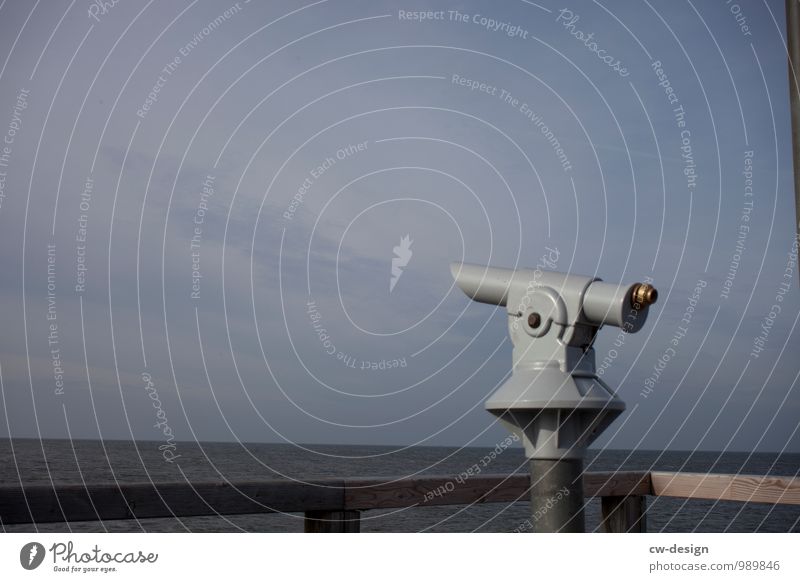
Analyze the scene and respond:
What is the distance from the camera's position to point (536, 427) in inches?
93.7

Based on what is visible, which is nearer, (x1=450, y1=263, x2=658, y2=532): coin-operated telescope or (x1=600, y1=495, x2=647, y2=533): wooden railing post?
(x1=450, y1=263, x2=658, y2=532): coin-operated telescope

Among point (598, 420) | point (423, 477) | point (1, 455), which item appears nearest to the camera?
point (598, 420)

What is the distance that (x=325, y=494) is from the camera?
3.70 metres

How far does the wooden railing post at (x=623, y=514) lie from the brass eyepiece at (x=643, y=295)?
326cm

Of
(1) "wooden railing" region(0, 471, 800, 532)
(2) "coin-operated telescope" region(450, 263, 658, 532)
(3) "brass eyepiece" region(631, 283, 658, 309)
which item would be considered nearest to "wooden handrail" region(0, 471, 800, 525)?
(1) "wooden railing" region(0, 471, 800, 532)

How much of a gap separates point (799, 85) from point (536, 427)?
129 centimetres

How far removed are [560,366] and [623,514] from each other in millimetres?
3283

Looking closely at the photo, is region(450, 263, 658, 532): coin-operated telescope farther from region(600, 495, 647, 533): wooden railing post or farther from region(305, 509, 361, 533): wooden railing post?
region(600, 495, 647, 533): wooden railing post

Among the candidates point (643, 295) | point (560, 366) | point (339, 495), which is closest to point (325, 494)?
point (339, 495)
